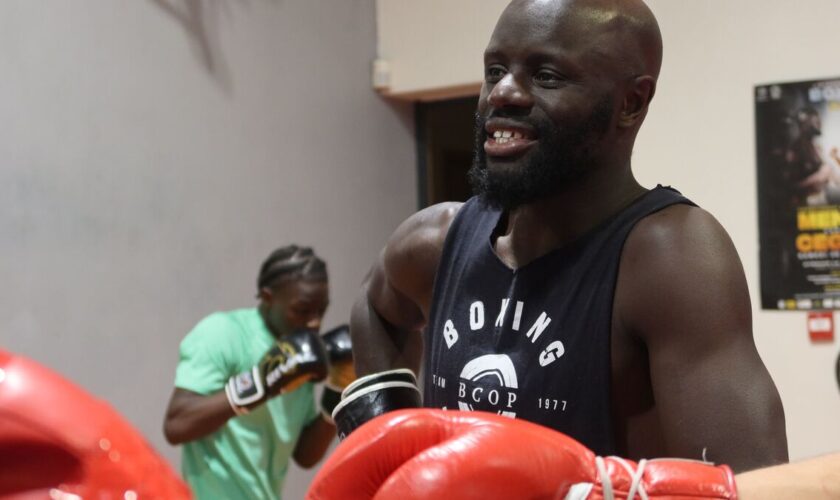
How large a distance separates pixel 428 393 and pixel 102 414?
0.72 m

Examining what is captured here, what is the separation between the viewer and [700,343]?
3.60ft

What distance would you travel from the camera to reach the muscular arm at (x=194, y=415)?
2.62 m

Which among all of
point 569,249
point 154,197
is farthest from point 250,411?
point 569,249

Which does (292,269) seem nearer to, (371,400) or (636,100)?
(371,400)

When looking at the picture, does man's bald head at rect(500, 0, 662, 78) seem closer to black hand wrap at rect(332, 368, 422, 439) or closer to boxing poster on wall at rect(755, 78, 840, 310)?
black hand wrap at rect(332, 368, 422, 439)

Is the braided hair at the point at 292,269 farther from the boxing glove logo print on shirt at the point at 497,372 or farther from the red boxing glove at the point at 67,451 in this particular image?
the red boxing glove at the point at 67,451

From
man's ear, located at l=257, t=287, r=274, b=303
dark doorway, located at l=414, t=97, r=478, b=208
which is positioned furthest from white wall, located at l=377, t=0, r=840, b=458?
man's ear, located at l=257, t=287, r=274, b=303

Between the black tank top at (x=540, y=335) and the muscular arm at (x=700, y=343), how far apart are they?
48 millimetres

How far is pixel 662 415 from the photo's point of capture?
112 centimetres

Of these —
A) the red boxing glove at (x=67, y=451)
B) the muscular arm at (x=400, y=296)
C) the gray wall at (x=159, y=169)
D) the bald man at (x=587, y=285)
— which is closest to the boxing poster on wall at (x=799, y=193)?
the gray wall at (x=159, y=169)

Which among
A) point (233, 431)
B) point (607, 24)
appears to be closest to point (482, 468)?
point (607, 24)

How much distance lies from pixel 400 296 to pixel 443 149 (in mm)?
3008

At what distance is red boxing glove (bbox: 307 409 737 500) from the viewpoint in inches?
31.0

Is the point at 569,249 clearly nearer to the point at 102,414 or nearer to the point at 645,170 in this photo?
the point at 102,414
